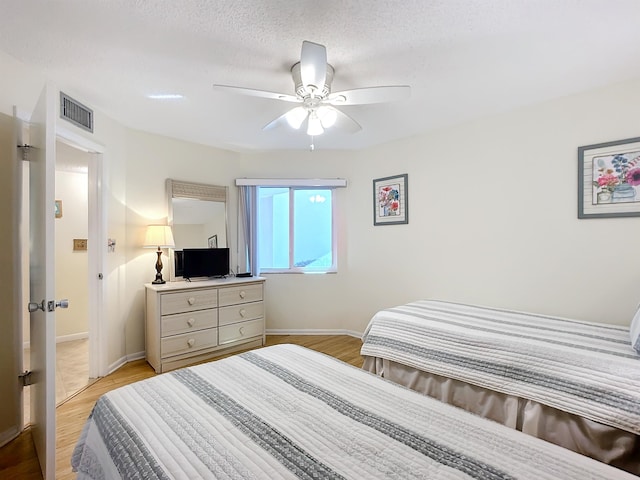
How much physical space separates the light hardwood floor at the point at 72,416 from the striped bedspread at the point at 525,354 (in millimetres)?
1033

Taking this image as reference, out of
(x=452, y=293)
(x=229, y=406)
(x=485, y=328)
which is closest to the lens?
(x=229, y=406)

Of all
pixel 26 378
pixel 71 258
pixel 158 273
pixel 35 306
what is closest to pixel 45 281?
pixel 35 306

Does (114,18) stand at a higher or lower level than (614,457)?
higher

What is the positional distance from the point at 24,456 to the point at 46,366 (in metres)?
0.76

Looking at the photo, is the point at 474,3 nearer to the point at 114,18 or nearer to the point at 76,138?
the point at 114,18

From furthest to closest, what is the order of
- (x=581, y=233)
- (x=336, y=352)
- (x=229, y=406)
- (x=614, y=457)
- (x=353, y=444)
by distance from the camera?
(x=336, y=352), (x=581, y=233), (x=614, y=457), (x=229, y=406), (x=353, y=444)

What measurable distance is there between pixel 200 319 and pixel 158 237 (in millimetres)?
902

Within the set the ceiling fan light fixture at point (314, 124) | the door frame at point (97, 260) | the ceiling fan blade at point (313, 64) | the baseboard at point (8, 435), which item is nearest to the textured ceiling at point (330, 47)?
the ceiling fan blade at point (313, 64)

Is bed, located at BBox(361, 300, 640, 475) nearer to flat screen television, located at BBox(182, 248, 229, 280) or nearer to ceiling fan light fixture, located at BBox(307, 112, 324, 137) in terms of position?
ceiling fan light fixture, located at BBox(307, 112, 324, 137)

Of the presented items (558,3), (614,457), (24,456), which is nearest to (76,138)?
(24,456)

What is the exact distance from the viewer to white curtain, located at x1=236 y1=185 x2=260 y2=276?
3967 mm

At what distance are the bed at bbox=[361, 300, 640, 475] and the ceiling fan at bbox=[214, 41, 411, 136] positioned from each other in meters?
1.50

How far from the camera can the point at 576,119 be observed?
8.13ft

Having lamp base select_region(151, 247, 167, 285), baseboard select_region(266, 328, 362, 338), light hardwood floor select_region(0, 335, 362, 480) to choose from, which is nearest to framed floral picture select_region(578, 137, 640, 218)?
light hardwood floor select_region(0, 335, 362, 480)
